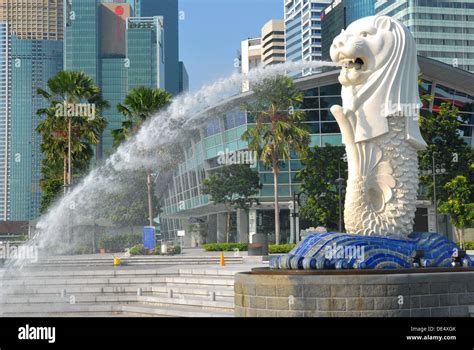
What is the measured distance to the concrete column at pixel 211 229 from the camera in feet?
233

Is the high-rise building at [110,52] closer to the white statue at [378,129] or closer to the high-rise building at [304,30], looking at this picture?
the high-rise building at [304,30]

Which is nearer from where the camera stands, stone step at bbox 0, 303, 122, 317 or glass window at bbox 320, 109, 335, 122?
stone step at bbox 0, 303, 122, 317

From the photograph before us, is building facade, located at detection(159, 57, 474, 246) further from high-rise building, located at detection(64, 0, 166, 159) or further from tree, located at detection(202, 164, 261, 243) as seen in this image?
high-rise building, located at detection(64, 0, 166, 159)

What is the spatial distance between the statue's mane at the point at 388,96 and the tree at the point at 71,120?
2938 cm

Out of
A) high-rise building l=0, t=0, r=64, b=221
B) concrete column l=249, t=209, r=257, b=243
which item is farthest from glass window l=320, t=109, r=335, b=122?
high-rise building l=0, t=0, r=64, b=221

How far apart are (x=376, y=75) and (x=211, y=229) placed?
Result: 54.5 m

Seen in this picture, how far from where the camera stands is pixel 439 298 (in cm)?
1481

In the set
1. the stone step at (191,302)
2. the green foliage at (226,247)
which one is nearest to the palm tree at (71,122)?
the green foliage at (226,247)

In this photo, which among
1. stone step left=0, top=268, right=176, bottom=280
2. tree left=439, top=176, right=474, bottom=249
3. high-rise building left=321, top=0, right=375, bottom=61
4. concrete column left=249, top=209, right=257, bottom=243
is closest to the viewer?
stone step left=0, top=268, right=176, bottom=280

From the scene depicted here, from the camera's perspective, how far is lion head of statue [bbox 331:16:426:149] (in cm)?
1753

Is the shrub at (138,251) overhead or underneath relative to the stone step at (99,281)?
overhead

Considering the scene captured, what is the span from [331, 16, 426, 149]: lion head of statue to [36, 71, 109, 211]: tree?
29225 millimetres

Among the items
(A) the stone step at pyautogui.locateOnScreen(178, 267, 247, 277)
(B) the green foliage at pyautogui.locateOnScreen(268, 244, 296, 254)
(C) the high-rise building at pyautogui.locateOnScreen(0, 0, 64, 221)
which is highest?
(C) the high-rise building at pyautogui.locateOnScreen(0, 0, 64, 221)

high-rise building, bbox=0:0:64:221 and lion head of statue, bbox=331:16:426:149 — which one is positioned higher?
high-rise building, bbox=0:0:64:221
